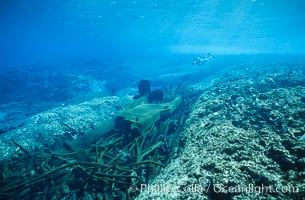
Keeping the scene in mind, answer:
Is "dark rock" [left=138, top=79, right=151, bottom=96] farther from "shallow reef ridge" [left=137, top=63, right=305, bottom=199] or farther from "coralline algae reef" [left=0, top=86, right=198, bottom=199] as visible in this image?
"shallow reef ridge" [left=137, top=63, right=305, bottom=199]

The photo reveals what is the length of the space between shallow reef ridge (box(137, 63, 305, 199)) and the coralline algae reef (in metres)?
0.66

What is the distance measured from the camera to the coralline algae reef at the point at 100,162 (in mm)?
4043

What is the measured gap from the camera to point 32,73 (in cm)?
2675

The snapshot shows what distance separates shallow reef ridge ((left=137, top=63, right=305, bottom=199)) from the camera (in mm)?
2525

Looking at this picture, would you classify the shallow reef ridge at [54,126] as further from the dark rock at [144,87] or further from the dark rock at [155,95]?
the dark rock at [155,95]

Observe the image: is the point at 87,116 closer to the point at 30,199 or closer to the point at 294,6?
the point at 30,199

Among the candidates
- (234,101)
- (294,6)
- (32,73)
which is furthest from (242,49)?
(234,101)

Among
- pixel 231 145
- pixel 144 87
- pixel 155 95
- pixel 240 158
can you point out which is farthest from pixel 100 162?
pixel 144 87

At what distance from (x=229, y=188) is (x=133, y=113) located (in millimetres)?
4404

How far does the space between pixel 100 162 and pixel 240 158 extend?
2.82 m

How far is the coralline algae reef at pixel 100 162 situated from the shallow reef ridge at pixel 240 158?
0.66 metres

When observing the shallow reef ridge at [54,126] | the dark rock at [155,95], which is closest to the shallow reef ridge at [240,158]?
the dark rock at [155,95]

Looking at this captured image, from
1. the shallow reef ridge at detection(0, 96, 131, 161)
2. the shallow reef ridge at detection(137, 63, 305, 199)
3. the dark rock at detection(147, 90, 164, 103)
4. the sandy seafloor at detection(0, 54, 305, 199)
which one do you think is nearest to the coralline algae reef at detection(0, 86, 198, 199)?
the shallow reef ridge at detection(0, 96, 131, 161)

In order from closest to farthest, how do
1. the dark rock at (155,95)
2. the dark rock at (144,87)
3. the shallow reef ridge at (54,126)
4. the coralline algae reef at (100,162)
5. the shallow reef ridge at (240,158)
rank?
1. the shallow reef ridge at (240,158)
2. the coralline algae reef at (100,162)
3. the shallow reef ridge at (54,126)
4. the dark rock at (155,95)
5. the dark rock at (144,87)
